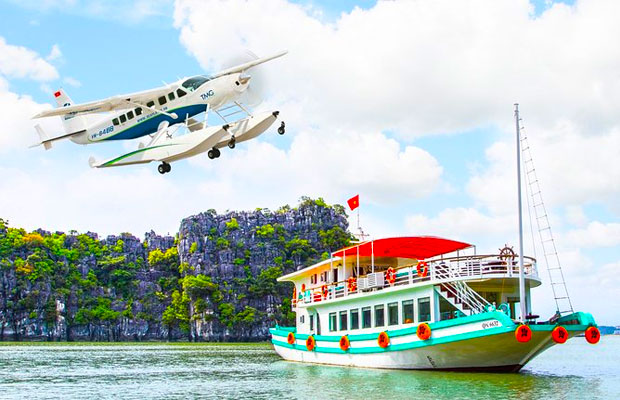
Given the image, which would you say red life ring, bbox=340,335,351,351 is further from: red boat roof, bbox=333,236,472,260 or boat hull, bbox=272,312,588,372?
red boat roof, bbox=333,236,472,260

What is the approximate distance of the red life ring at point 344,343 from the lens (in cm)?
3238

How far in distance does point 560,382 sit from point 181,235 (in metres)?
91.5

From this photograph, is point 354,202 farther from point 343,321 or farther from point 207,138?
point 207,138

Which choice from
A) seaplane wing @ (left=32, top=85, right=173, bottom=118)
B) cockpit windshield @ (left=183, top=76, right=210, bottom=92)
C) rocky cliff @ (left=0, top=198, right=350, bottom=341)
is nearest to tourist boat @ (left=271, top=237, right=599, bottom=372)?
cockpit windshield @ (left=183, top=76, right=210, bottom=92)

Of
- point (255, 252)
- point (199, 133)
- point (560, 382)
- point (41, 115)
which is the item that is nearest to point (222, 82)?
point (199, 133)

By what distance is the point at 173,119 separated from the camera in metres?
25.5

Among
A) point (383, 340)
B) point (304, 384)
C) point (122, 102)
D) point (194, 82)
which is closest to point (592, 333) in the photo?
point (383, 340)

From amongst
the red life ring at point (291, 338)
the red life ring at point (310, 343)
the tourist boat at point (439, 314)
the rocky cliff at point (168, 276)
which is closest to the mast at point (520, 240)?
the tourist boat at point (439, 314)

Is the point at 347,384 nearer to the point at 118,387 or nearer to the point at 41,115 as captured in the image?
the point at 118,387

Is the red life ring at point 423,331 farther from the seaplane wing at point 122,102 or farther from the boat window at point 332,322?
the seaplane wing at point 122,102

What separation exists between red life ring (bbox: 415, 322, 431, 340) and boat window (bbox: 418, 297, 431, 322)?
84 centimetres

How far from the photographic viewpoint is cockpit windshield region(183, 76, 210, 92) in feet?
83.5

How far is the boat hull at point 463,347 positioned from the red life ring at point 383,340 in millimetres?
144

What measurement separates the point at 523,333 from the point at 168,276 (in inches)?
3817
